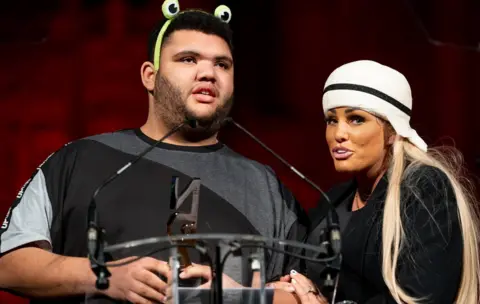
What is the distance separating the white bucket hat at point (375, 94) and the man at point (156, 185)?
1.14 feet

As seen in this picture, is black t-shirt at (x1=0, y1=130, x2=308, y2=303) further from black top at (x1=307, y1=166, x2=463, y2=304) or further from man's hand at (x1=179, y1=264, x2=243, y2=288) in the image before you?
man's hand at (x1=179, y1=264, x2=243, y2=288)

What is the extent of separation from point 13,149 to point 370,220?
1789 millimetres

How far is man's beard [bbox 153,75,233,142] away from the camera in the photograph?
3146mm

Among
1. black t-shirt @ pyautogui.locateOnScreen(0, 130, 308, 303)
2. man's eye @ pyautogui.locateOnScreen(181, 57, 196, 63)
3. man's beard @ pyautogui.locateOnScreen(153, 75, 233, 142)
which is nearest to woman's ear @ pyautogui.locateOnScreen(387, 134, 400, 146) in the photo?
black t-shirt @ pyautogui.locateOnScreen(0, 130, 308, 303)

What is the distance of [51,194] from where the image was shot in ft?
9.89

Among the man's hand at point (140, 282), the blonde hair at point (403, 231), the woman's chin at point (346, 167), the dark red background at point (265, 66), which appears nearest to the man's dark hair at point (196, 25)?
the woman's chin at point (346, 167)

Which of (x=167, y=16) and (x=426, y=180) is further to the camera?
(x=167, y=16)

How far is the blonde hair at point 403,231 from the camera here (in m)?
2.87

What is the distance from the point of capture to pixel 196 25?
10.6 ft

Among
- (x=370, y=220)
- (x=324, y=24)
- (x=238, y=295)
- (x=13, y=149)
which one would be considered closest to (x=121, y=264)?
(x=238, y=295)

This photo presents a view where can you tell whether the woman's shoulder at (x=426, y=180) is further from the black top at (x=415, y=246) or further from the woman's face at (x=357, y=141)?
the woman's face at (x=357, y=141)

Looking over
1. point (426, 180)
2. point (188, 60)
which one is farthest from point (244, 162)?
point (426, 180)

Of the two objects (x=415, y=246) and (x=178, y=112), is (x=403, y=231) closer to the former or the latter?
(x=415, y=246)

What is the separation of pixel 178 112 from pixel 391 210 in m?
0.73
